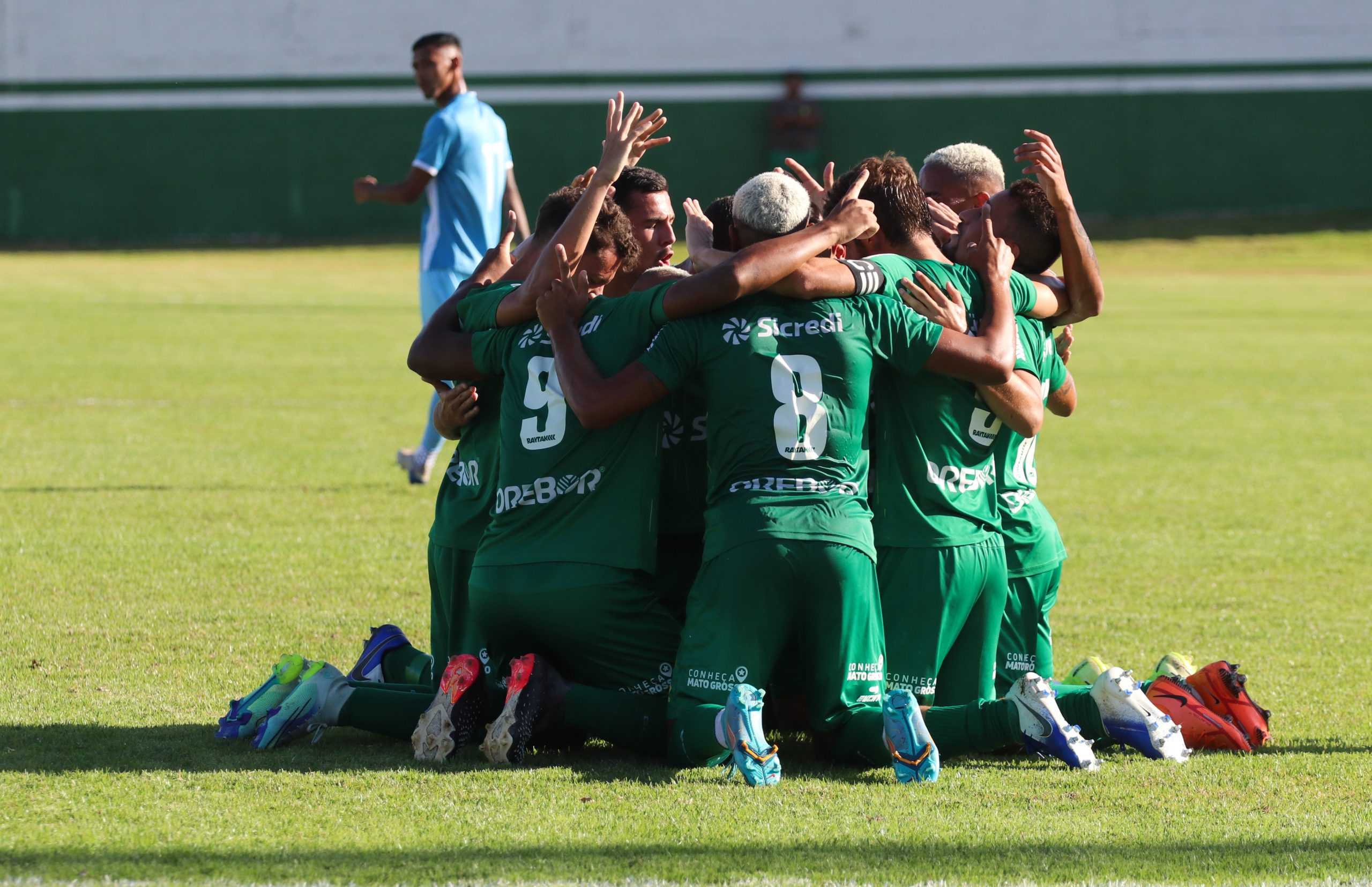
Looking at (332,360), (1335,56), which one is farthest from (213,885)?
(1335,56)

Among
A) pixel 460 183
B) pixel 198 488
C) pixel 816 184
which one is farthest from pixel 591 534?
pixel 198 488

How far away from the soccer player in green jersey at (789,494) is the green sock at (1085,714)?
0.47 ft

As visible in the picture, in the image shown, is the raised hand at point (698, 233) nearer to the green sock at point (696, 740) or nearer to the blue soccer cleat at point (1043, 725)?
the green sock at point (696, 740)

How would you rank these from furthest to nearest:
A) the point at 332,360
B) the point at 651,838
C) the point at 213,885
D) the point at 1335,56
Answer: the point at 1335,56, the point at 332,360, the point at 651,838, the point at 213,885

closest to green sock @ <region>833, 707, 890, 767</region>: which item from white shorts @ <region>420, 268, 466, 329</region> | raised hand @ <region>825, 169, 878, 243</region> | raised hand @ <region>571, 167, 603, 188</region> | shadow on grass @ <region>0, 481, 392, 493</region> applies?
raised hand @ <region>825, 169, 878, 243</region>

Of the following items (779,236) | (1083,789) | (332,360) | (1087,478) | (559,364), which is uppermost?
(779,236)

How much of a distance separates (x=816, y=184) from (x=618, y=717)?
1.99 m

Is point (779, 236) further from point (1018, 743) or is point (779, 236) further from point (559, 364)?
point (1018, 743)

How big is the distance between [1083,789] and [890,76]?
36700mm

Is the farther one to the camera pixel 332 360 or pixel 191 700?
pixel 332 360

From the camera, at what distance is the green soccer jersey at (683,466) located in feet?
16.2

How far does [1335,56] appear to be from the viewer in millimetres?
38438

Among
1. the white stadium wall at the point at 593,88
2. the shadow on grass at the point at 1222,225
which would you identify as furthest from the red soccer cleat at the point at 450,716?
the white stadium wall at the point at 593,88

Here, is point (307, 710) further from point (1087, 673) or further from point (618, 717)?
point (1087, 673)
